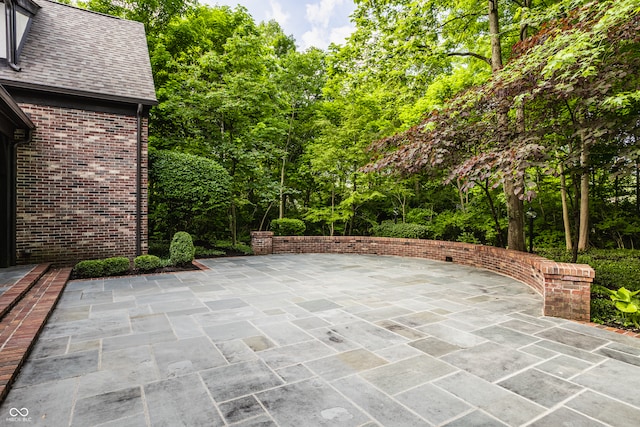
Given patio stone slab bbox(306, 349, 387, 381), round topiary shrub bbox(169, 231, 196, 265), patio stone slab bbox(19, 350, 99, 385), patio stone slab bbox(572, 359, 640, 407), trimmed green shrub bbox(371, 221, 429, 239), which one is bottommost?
patio stone slab bbox(19, 350, 99, 385)

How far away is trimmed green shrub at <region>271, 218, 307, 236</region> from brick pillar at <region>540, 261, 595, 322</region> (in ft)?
26.0

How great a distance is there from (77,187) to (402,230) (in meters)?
8.93

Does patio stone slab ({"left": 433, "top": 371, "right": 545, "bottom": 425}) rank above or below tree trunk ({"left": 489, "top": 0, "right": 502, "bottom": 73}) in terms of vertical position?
below

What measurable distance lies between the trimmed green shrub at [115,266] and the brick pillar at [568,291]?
24.0ft

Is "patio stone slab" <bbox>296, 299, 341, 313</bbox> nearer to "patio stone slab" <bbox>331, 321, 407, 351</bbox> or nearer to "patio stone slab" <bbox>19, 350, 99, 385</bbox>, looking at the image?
"patio stone slab" <bbox>331, 321, 407, 351</bbox>

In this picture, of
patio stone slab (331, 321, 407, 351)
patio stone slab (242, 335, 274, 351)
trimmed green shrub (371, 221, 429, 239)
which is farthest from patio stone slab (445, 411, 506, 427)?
trimmed green shrub (371, 221, 429, 239)

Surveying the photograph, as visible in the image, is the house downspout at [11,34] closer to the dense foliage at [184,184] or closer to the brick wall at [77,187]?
the brick wall at [77,187]

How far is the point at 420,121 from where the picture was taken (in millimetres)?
7828

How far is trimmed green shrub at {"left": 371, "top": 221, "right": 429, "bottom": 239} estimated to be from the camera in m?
10.6

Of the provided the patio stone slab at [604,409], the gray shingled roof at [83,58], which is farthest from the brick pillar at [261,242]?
Result: the patio stone slab at [604,409]

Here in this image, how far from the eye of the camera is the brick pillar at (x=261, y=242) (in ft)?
33.6

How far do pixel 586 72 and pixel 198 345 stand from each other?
5.10 metres

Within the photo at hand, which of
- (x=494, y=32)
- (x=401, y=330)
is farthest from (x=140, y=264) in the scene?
(x=494, y=32)

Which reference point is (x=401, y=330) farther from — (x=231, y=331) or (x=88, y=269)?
(x=88, y=269)
